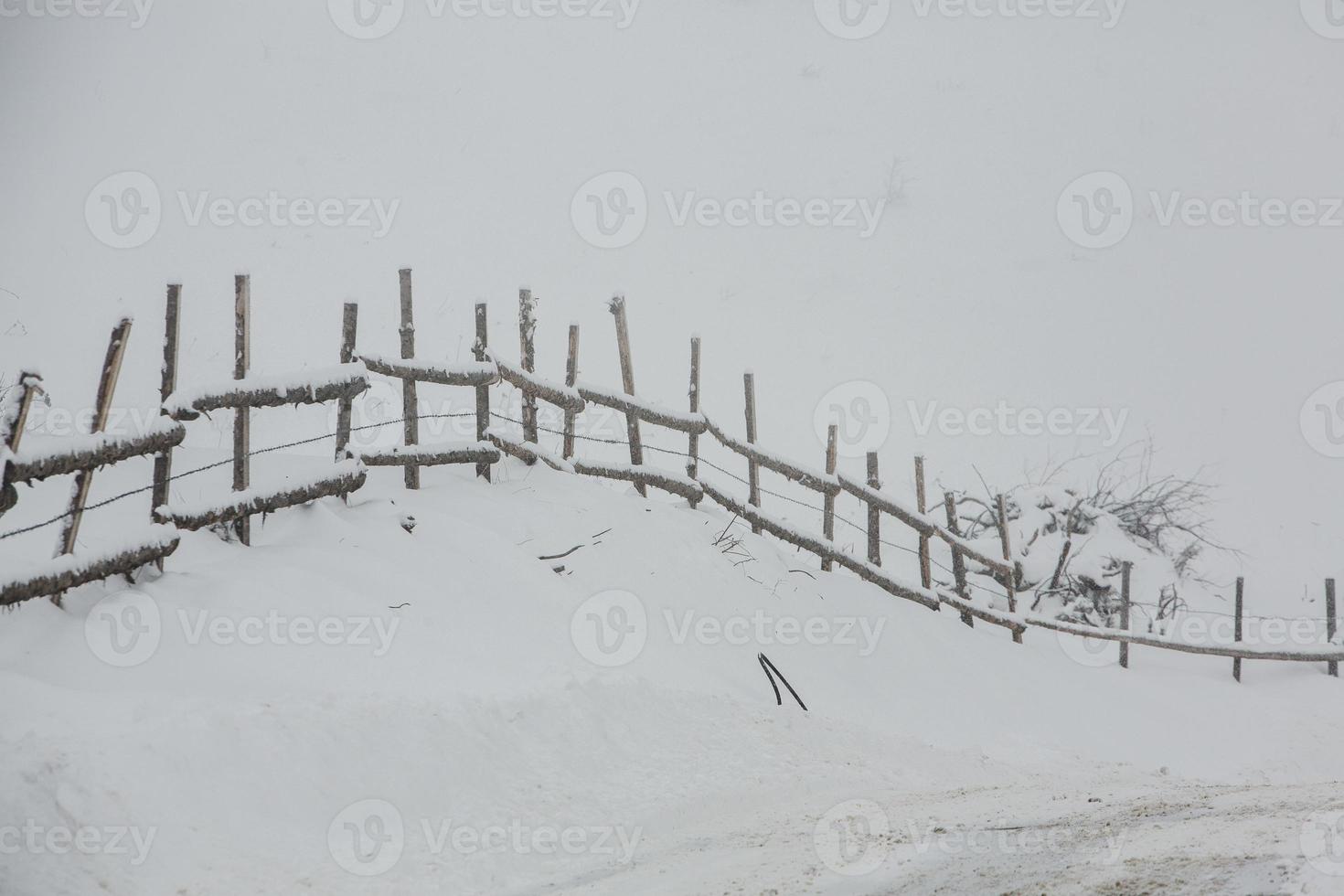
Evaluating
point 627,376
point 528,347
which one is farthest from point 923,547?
point 528,347

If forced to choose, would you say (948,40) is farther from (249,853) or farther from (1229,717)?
(249,853)

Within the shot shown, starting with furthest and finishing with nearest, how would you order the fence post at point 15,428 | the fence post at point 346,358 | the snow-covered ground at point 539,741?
the fence post at point 346,358 → the fence post at point 15,428 → the snow-covered ground at point 539,741

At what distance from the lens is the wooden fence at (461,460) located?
5371 millimetres

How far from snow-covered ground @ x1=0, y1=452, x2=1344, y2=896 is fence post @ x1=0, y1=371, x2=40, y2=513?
54 cm

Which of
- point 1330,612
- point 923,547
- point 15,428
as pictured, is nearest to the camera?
point 15,428

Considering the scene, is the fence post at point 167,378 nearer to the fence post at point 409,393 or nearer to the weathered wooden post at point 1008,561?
the fence post at point 409,393

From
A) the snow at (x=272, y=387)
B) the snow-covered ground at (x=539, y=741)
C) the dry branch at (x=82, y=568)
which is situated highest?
the snow at (x=272, y=387)

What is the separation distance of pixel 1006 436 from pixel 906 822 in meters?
10.7

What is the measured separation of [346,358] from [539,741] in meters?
3.08

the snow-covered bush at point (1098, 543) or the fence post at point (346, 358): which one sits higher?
the fence post at point (346, 358)

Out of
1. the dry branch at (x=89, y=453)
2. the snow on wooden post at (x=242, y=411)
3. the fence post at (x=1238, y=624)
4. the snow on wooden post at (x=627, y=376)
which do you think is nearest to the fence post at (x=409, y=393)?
the snow on wooden post at (x=242, y=411)

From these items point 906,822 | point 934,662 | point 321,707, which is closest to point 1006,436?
point 934,662

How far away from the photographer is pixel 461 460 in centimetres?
795

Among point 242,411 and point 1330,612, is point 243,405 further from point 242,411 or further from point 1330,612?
point 1330,612
